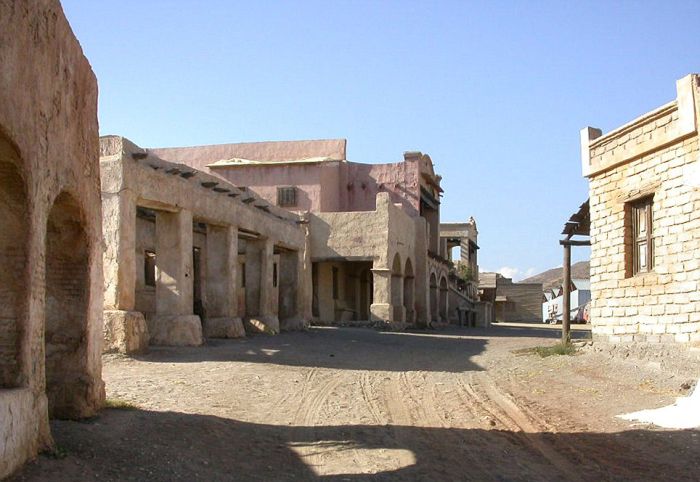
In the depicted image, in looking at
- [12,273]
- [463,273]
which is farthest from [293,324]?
[463,273]

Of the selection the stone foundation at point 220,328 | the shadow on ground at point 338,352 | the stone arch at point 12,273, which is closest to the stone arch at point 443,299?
the shadow on ground at point 338,352

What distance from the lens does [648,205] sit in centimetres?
1362

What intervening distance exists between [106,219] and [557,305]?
172 ft

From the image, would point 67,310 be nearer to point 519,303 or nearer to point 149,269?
point 149,269

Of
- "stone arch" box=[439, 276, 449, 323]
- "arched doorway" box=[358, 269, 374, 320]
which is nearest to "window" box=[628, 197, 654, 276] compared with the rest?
"arched doorway" box=[358, 269, 374, 320]

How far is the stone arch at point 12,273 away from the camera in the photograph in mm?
6047

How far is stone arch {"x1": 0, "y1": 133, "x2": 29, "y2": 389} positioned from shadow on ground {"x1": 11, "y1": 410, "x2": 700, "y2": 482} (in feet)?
2.72

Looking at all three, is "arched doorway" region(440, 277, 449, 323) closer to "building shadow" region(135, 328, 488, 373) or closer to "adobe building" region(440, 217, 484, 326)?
"adobe building" region(440, 217, 484, 326)

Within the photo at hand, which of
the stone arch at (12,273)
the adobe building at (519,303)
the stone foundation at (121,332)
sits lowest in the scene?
the adobe building at (519,303)

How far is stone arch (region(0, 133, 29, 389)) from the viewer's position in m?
6.05

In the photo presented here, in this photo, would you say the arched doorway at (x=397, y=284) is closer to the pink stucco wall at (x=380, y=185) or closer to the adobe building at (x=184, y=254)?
the pink stucco wall at (x=380, y=185)

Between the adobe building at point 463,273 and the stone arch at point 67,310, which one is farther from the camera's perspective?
the adobe building at point 463,273

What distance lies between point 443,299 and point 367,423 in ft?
99.3

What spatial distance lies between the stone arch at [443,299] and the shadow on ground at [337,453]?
96.9 ft
